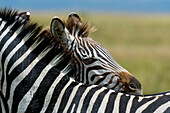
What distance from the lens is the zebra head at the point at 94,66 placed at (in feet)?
15.6

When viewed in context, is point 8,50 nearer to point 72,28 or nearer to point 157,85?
point 72,28

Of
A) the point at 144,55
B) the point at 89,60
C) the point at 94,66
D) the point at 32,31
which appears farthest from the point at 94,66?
the point at 144,55

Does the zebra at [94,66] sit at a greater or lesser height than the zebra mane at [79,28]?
lesser

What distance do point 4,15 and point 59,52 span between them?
784mm

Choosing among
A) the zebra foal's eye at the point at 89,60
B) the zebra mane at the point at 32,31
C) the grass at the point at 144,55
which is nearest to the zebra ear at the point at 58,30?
the grass at the point at 144,55

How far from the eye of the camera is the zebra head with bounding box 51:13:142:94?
4766 millimetres

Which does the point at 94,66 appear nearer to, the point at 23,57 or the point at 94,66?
the point at 94,66

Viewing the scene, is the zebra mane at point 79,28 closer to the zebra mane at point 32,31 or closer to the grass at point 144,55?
the grass at point 144,55

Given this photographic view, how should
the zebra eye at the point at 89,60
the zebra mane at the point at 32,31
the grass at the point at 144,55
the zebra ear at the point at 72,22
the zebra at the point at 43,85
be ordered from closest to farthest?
the zebra at the point at 43,85, the zebra mane at the point at 32,31, the zebra eye at the point at 89,60, the zebra ear at the point at 72,22, the grass at the point at 144,55

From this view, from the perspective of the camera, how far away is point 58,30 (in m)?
5.18

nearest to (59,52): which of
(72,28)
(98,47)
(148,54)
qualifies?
(98,47)

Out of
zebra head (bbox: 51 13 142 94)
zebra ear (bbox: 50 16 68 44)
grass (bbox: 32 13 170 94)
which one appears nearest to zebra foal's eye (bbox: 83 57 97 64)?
zebra head (bbox: 51 13 142 94)

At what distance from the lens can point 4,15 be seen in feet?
12.3

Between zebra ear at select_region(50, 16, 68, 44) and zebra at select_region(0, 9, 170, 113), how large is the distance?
52.7 inches
